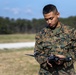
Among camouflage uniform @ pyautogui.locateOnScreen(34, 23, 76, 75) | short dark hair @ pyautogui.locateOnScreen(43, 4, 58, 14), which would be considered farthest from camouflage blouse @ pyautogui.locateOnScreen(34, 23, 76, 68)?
short dark hair @ pyautogui.locateOnScreen(43, 4, 58, 14)

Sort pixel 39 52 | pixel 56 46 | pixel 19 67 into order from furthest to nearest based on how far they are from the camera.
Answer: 1. pixel 19 67
2. pixel 39 52
3. pixel 56 46

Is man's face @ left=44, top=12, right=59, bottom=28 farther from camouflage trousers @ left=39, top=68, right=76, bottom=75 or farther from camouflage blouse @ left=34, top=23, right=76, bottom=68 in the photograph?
camouflage trousers @ left=39, top=68, right=76, bottom=75

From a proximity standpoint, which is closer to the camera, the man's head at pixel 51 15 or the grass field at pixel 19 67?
the man's head at pixel 51 15

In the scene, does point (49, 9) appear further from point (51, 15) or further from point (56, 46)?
point (56, 46)

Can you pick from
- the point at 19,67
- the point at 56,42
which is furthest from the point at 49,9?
the point at 19,67

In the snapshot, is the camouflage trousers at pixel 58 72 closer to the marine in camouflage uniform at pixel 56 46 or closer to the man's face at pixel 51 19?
the marine in camouflage uniform at pixel 56 46

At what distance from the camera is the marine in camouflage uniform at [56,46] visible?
383cm

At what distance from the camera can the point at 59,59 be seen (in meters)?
3.75

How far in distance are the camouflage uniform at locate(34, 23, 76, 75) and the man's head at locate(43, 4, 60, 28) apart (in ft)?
0.28

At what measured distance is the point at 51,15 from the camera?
3.86 meters

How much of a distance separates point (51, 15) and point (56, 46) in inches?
14.5

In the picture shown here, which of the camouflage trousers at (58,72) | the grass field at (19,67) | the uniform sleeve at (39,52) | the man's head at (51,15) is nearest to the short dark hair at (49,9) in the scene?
the man's head at (51,15)

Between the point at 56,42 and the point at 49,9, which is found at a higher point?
the point at 49,9

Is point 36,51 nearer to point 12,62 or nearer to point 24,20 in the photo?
point 12,62
